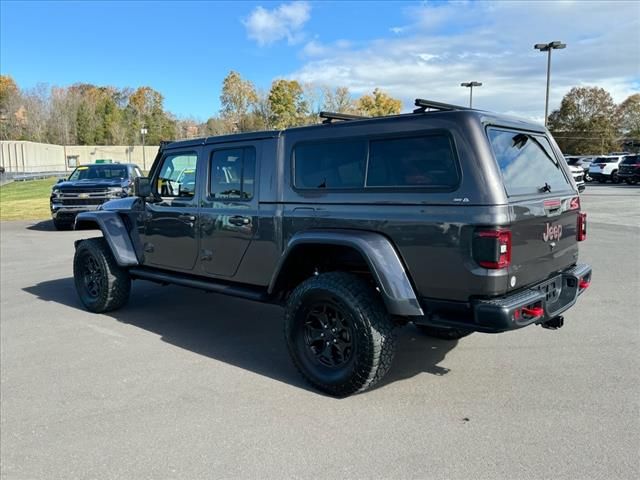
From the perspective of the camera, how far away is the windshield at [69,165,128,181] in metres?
15.0

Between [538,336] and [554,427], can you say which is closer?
[554,427]

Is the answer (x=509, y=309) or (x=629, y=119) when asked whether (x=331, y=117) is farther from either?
(x=629, y=119)

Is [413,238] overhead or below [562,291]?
overhead

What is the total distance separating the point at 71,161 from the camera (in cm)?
6134

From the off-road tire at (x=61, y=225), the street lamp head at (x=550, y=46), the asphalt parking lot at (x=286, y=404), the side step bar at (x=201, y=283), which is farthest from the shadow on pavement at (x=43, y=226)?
the street lamp head at (x=550, y=46)

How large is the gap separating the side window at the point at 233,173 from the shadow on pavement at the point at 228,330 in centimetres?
140

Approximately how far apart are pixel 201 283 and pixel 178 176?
115cm

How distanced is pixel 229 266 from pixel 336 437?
2.03 meters

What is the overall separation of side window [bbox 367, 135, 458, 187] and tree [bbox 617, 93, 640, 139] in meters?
72.8

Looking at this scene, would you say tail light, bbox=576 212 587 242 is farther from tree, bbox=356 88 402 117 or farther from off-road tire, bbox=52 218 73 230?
tree, bbox=356 88 402 117

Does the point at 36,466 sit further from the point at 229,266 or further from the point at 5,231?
the point at 5,231

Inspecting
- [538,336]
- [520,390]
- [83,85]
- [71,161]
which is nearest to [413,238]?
[520,390]

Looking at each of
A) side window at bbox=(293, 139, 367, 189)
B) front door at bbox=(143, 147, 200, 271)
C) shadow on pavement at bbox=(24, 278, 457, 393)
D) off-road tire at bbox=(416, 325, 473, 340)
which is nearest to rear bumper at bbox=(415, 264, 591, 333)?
shadow on pavement at bbox=(24, 278, 457, 393)

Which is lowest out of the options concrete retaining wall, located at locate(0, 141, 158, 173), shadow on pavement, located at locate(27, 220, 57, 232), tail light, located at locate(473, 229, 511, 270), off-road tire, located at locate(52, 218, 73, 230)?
shadow on pavement, located at locate(27, 220, 57, 232)
